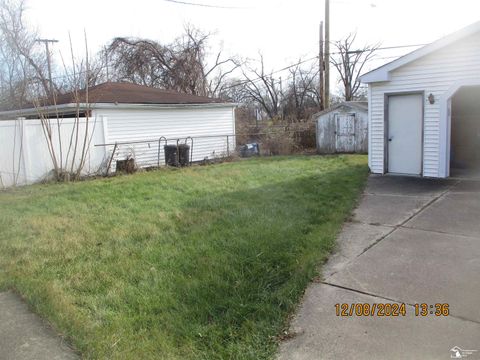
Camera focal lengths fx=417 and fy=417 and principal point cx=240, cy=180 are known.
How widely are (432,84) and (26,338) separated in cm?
894

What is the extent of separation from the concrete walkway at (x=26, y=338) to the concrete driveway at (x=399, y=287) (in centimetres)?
174

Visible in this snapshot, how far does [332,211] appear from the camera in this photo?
6.63m

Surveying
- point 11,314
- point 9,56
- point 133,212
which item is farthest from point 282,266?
point 9,56

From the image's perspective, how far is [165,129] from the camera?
52.6 ft

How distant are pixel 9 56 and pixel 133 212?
927 inches

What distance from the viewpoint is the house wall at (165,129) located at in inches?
A: 569

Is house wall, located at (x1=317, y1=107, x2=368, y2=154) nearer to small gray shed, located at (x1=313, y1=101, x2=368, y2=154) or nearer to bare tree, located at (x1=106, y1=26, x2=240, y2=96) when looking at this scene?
small gray shed, located at (x1=313, y1=101, x2=368, y2=154)

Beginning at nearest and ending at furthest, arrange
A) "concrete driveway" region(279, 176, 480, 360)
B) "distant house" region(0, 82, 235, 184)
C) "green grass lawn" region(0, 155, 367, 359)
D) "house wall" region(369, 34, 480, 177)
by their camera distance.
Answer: "concrete driveway" region(279, 176, 480, 360) → "green grass lawn" region(0, 155, 367, 359) → "house wall" region(369, 34, 480, 177) → "distant house" region(0, 82, 235, 184)

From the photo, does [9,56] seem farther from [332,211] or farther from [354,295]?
[354,295]

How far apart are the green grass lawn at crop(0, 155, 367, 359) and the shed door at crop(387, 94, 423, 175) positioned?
1511 millimetres

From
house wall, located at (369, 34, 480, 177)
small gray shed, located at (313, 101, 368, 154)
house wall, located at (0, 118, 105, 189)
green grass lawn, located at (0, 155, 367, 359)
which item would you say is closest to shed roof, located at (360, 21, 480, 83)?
house wall, located at (369, 34, 480, 177)

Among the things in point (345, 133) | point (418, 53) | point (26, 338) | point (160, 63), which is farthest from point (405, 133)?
point (160, 63)

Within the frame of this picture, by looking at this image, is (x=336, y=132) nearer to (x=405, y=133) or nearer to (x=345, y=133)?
(x=345, y=133)

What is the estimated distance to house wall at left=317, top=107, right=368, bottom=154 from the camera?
1612 cm
